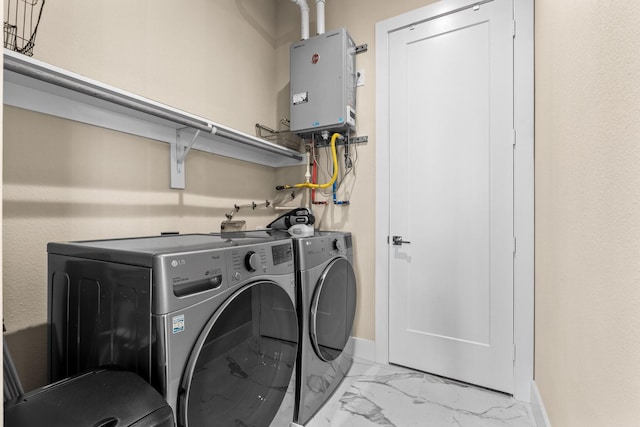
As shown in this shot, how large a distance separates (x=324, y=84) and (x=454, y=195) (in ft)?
3.80

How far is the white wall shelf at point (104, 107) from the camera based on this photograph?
39.5 inches

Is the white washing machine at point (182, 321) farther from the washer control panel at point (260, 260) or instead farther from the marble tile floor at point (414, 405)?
the marble tile floor at point (414, 405)

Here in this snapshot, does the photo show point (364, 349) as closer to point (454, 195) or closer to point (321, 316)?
point (321, 316)


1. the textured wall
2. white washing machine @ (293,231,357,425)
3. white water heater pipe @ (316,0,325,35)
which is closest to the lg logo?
white washing machine @ (293,231,357,425)

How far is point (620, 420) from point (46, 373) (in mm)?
1802

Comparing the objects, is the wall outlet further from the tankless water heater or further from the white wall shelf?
the white wall shelf

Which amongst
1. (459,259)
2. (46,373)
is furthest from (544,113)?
(46,373)

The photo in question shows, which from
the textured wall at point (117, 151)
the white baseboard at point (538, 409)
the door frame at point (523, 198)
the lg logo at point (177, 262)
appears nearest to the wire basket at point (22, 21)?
the textured wall at point (117, 151)

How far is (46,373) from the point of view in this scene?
1172 millimetres

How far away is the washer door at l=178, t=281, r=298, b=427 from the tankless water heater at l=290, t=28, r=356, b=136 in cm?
Answer: 132

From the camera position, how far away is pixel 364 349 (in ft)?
7.09

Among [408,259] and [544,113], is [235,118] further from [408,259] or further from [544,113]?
[544,113]

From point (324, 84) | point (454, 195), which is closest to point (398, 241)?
point (454, 195)

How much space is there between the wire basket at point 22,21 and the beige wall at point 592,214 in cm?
179
